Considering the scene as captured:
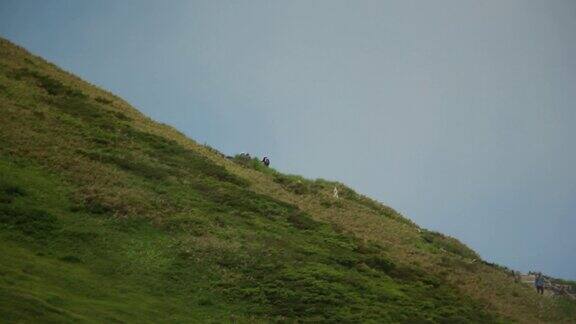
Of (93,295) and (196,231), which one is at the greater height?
(196,231)

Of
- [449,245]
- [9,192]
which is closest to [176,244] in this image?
[9,192]

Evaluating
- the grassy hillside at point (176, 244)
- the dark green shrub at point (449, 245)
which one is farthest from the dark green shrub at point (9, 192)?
the dark green shrub at point (449, 245)

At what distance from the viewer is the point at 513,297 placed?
144ft

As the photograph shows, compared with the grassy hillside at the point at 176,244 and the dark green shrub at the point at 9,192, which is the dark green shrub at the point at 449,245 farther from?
the dark green shrub at the point at 9,192

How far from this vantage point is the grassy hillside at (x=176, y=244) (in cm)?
2630

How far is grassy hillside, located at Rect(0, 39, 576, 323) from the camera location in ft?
86.3

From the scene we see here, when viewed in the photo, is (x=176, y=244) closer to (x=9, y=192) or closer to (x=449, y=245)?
(x=9, y=192)

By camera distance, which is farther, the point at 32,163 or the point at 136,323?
the point at 32,163

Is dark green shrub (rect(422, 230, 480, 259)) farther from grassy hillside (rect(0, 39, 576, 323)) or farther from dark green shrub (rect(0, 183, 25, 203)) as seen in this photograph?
dark green shrub (rect(0, 183, 25, 203))

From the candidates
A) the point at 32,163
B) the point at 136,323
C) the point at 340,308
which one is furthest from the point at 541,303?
the point at 32,163

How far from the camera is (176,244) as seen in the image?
1325 inches

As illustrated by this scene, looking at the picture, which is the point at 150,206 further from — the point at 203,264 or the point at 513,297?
the point at 513,297

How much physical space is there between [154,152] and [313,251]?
18355mm

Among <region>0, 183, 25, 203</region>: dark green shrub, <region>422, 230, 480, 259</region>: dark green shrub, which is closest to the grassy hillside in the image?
<region>0, 183, 25, 203</region>: dark green shrub
